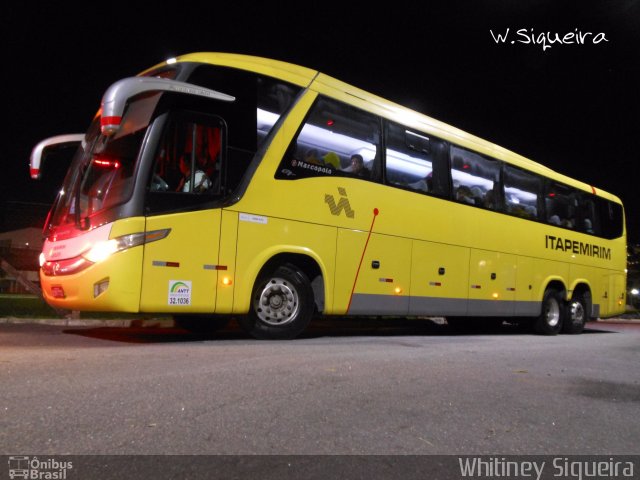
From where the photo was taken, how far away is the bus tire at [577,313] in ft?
45.5

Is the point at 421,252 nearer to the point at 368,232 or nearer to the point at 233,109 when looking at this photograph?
the point at 368,232

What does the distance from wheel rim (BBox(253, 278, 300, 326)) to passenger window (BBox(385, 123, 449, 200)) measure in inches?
104

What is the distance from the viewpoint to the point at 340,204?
846 centimetres

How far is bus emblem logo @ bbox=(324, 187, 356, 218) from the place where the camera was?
8.30 metres

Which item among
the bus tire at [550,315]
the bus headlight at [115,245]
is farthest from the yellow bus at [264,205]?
the bus tire at [550,315]

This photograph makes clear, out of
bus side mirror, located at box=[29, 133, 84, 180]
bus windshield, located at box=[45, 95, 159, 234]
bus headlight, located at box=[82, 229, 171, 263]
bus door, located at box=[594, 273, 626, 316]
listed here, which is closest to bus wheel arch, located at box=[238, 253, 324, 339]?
bus headlight, located at box=[82, 229, 171, 263]

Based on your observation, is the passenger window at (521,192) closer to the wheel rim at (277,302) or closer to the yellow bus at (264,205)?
the yellow bus at (264,205)

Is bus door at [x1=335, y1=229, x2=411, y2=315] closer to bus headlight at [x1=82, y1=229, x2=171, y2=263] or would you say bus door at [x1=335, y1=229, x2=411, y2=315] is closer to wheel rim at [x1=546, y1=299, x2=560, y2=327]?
bus headlight at [x1=82, y1=229, x2=171, y2=263]

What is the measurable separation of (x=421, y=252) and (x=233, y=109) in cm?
426

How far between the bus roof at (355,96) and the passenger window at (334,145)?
0.21 m

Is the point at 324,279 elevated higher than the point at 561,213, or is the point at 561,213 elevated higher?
the point at 561,213

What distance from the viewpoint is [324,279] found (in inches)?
324
